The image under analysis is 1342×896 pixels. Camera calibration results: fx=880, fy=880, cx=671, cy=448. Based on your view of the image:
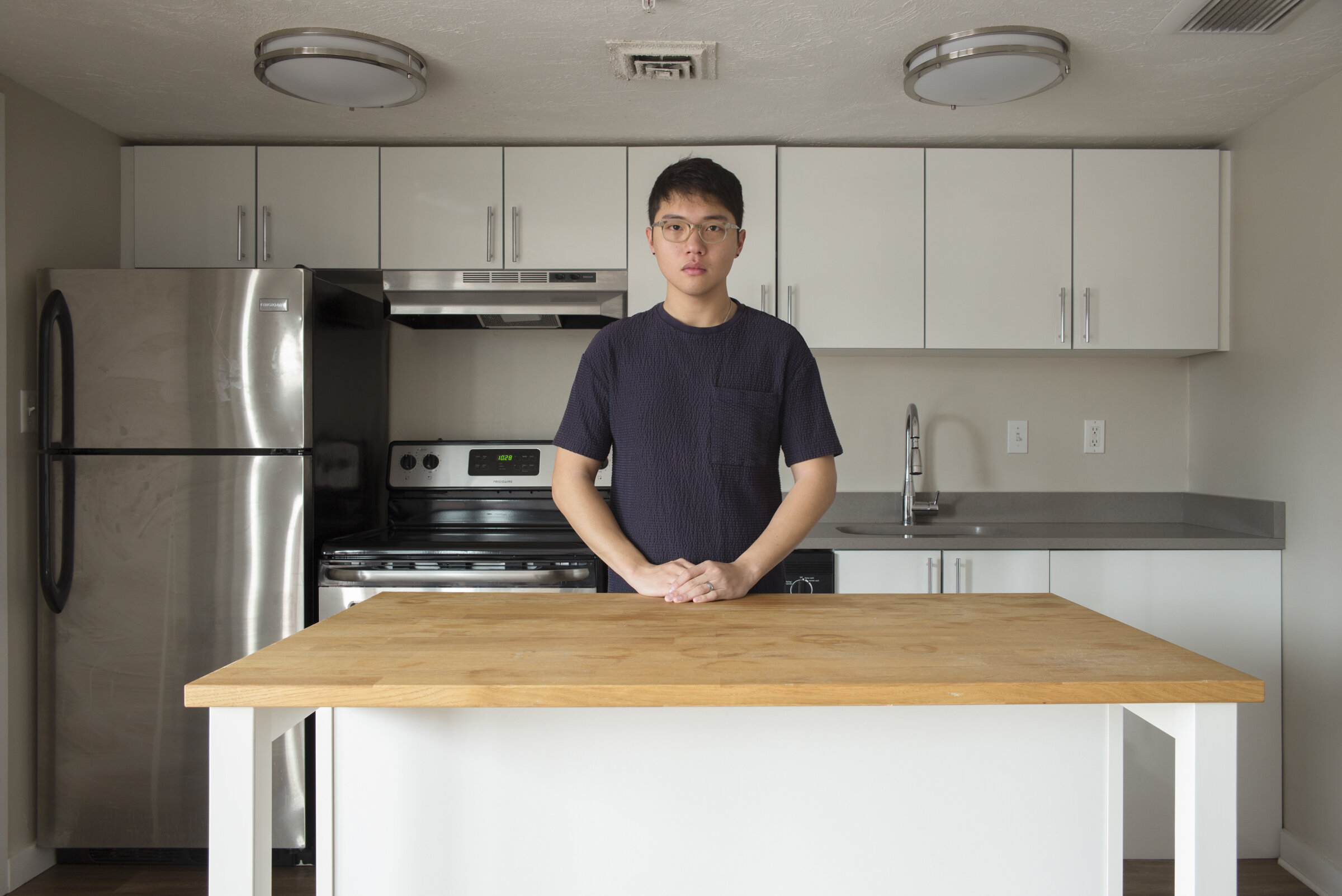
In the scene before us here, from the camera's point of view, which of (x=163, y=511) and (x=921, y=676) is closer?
(x=921, y=676)

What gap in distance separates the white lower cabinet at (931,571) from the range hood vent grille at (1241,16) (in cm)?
143

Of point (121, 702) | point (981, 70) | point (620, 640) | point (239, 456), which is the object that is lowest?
point (121, 702)

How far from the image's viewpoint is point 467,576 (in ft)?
8.41

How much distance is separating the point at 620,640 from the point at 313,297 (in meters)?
1.88

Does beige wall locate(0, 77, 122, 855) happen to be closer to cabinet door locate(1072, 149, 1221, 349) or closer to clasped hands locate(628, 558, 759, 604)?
clasped hands locate(628, 558, 759, 604)

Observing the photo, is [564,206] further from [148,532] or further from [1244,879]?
[1244,879]

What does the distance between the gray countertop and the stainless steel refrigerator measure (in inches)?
66.2

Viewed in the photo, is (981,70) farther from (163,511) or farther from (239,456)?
(163,511)

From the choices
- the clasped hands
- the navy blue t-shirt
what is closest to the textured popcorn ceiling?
the navy blue t-shirt

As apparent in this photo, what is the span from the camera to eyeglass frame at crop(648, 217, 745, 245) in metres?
1.51

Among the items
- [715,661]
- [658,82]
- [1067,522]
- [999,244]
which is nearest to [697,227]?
[715,661]

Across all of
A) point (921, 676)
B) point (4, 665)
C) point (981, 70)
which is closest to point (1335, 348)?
point (981, 70)

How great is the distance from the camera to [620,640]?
3.73 feet

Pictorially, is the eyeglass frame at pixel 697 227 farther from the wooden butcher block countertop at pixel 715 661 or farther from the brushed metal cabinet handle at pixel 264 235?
the brushed metal cabinet handle at pixel 264 235
